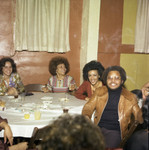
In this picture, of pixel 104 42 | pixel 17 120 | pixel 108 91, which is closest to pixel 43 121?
pixel 17 120

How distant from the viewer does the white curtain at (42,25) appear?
15.4ft

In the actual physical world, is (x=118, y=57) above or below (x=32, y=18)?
below

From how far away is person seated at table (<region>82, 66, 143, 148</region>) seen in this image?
2477mm

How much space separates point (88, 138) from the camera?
3.24 feet

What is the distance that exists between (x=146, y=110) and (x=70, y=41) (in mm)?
3774

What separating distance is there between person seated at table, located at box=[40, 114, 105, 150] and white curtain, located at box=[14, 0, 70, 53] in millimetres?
4016

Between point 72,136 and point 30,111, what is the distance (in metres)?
1.71

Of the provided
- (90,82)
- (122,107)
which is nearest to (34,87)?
(90,82)

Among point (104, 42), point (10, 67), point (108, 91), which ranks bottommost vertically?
point (108, 91)

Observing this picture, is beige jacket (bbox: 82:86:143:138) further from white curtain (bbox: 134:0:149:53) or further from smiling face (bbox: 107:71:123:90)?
white curtain (bbox: 134:0:149:53)

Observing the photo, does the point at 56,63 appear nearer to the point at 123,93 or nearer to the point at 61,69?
the point at 61,69

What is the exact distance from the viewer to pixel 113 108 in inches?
101

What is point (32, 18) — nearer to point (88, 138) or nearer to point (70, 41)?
point (70, 41)

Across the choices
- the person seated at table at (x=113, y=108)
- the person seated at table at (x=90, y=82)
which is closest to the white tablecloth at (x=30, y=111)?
the person seated at table at (x=90, y=82)
